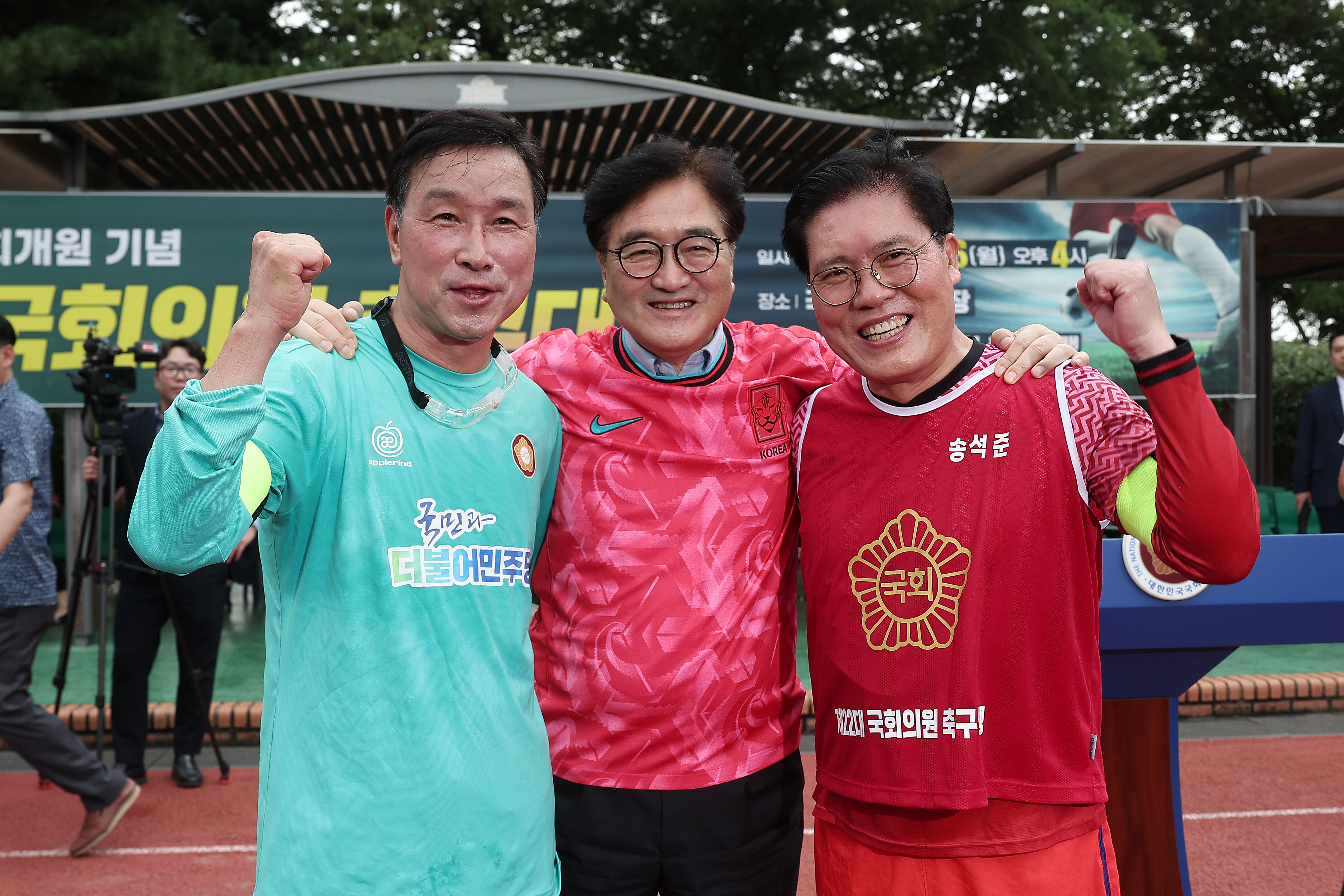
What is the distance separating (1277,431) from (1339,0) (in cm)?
768

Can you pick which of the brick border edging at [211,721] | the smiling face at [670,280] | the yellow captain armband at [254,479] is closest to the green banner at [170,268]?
the brick border edging at [211,721]

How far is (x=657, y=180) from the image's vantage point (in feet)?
7.22

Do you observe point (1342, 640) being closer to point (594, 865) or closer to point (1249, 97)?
point (594, 865)

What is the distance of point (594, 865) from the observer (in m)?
2.06

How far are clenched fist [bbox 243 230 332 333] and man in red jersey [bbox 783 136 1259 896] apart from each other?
3.21ft

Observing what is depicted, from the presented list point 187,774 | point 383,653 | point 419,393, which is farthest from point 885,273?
point 187,774

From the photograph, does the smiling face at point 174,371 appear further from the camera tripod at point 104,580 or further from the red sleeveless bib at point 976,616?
the red sleeveless bib at point 976,616

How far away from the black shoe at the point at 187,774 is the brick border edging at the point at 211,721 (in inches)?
19.4

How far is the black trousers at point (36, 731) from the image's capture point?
13.8 feet

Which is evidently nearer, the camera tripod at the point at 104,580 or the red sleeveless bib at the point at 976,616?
the red sleeveless bib at the point at 976,616

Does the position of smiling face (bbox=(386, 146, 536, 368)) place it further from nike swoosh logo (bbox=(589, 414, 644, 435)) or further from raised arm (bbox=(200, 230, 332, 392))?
nike swoosh logo (bbox=(589, 414, 644, 435))

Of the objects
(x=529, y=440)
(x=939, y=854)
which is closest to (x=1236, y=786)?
(x=939, y=854)

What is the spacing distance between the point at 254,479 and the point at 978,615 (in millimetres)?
1322

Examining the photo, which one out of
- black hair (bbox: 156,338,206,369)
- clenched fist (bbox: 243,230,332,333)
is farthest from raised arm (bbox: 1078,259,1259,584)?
black hair (bbox: 156,338,206,369)
